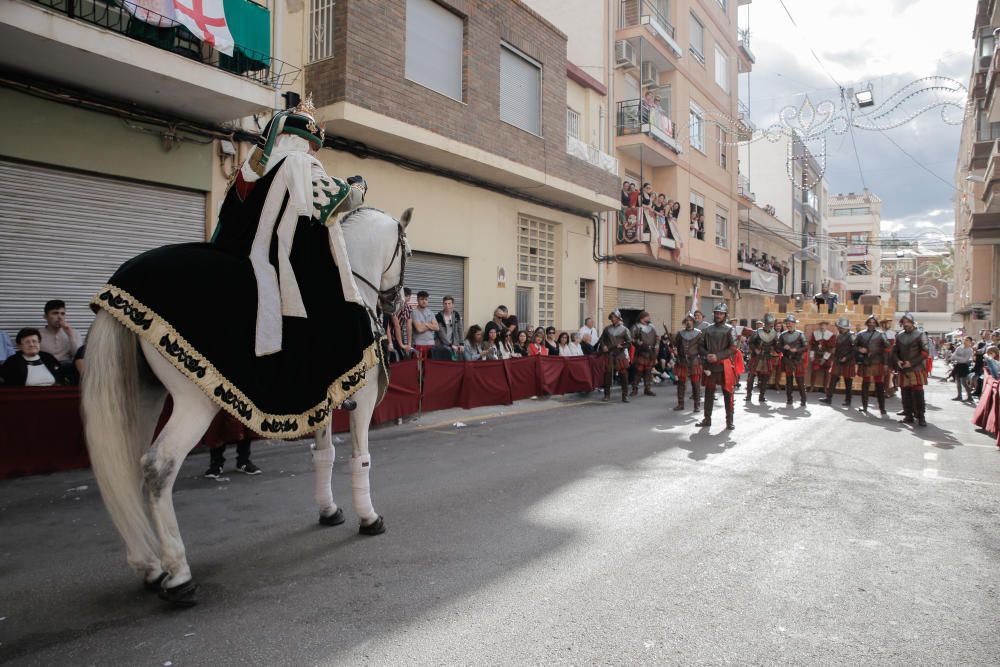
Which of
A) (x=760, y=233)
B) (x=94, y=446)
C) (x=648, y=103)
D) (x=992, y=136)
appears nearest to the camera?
(x=94, y=446)

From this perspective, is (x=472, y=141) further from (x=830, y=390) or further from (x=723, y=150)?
(x=723, y=150)

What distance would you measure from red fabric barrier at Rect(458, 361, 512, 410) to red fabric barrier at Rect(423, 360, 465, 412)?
0.49ft

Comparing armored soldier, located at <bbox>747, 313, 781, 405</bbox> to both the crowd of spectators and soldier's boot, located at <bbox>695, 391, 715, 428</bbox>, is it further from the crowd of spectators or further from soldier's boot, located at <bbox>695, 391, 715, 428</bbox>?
the crowd of spectators

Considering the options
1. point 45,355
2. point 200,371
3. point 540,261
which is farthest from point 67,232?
point 540,261

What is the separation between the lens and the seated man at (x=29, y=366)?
22.1ft

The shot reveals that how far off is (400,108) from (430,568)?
9.67m

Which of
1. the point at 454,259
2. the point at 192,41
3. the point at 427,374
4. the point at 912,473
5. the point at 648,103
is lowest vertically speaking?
the point at 912,473

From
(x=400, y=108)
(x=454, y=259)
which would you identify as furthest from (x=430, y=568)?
(x=454, y=259)

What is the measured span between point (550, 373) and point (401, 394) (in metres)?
4.79

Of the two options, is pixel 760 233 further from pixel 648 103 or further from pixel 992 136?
pixel 648 103

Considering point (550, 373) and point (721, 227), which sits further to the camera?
point (721, 227)

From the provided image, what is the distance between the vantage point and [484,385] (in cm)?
1205

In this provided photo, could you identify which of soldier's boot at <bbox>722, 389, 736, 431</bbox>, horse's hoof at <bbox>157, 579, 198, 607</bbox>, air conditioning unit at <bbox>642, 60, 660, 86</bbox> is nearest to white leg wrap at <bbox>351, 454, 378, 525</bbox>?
horse's hoof at <bbox>157, 579, 198, 607</bbox>

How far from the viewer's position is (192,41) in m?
8.83
